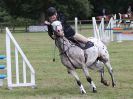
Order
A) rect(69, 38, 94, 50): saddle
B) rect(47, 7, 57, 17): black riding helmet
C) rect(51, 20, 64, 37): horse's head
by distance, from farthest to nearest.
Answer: rect(69, 38, 94, 50): saddle
rect(47, 7, 57, 17): black riding helmet
rect(51, 20, 64, 37): horse's head

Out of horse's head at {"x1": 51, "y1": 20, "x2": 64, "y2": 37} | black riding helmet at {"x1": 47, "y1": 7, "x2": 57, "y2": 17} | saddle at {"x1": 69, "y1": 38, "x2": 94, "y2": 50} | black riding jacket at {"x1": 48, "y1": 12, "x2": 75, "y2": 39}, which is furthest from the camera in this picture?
saddle at {"x1": 69, "y1": 38, "x2": 94, "y2": 50}

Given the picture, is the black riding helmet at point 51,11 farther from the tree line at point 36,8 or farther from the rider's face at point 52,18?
the tree line at point 36,8

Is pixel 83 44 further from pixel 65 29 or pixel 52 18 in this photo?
pixel 52 18

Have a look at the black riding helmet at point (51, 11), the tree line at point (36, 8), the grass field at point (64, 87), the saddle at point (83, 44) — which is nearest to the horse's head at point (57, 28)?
the black riding helmet at point (51, 11)

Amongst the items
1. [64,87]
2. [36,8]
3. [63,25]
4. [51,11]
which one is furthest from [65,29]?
[36,8]

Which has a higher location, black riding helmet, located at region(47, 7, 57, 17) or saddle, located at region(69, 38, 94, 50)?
black riding helmet, located at region(47, 7, 57, 17)

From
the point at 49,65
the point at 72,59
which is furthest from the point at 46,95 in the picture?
the point at 49,65

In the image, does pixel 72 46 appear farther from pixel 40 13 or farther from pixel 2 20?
pixel 2 20

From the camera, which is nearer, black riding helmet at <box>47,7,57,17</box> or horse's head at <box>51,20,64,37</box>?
horse's head at <box>51,20,64,37</box>

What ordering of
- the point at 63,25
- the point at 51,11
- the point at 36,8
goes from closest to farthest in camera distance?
the point at 51,11
the point at 63,25
the point at 36,8

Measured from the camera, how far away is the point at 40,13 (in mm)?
63250

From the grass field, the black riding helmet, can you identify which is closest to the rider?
the black riding helmet

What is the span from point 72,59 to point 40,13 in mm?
53264

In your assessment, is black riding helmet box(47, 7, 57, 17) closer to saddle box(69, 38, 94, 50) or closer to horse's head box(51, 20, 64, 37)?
horse's head box(51, 20, 64, 37)
